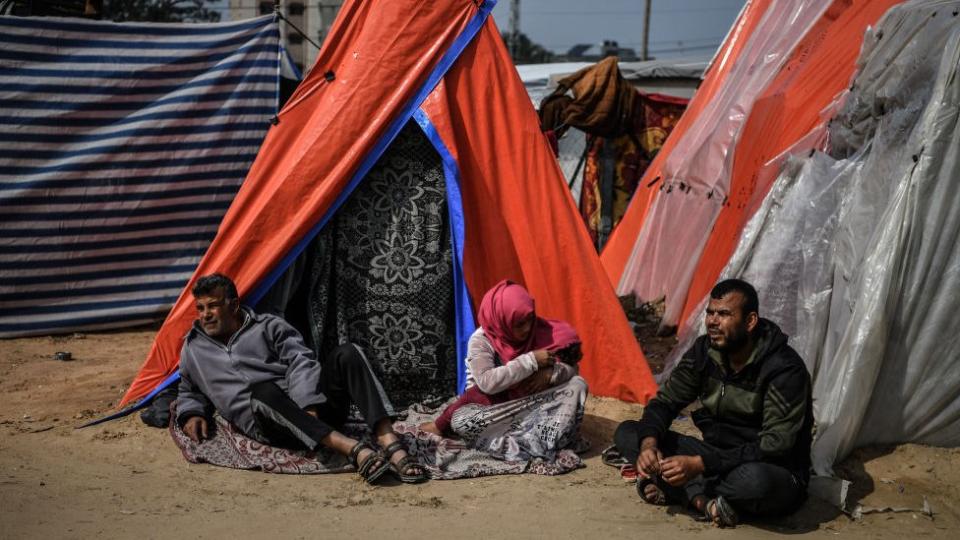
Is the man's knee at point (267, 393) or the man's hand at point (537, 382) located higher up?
the man's hand at point (537, 382)

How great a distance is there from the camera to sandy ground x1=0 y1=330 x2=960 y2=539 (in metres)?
3.45

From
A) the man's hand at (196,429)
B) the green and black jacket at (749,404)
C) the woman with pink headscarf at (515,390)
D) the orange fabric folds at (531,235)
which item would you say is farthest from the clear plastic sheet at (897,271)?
the man's hand at (196,429)

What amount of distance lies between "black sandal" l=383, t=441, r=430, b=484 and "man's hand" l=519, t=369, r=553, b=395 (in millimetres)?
605

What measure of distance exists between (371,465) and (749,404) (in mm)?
1518

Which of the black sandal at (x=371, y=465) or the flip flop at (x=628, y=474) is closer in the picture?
the black sandal at (x=371, y=465)

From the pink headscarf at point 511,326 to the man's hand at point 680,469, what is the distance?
102 centimetres

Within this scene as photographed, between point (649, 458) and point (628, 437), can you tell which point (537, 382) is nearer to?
point (628, 437)

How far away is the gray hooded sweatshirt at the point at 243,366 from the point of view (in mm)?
4172

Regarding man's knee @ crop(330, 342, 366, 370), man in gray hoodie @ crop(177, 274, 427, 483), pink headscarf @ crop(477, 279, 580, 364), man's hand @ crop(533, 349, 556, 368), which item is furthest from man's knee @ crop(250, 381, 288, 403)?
man's hand @ crop(533, 349, 556, 368)

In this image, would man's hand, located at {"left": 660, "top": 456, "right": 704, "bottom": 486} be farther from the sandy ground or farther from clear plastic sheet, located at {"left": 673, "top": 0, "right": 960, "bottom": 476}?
clear plastic sheet, located at {"left": 673, "top": 0, "right": 960, "bottom": 476}

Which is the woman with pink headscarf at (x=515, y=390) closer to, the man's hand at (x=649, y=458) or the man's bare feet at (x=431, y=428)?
the man's bare feet at (x=431, y=428)

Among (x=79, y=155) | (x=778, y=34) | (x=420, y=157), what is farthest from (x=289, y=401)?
(x=778, y=34)

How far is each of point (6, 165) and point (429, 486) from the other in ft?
13.5

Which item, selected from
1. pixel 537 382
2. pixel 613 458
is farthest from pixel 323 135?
pixel 613 458
